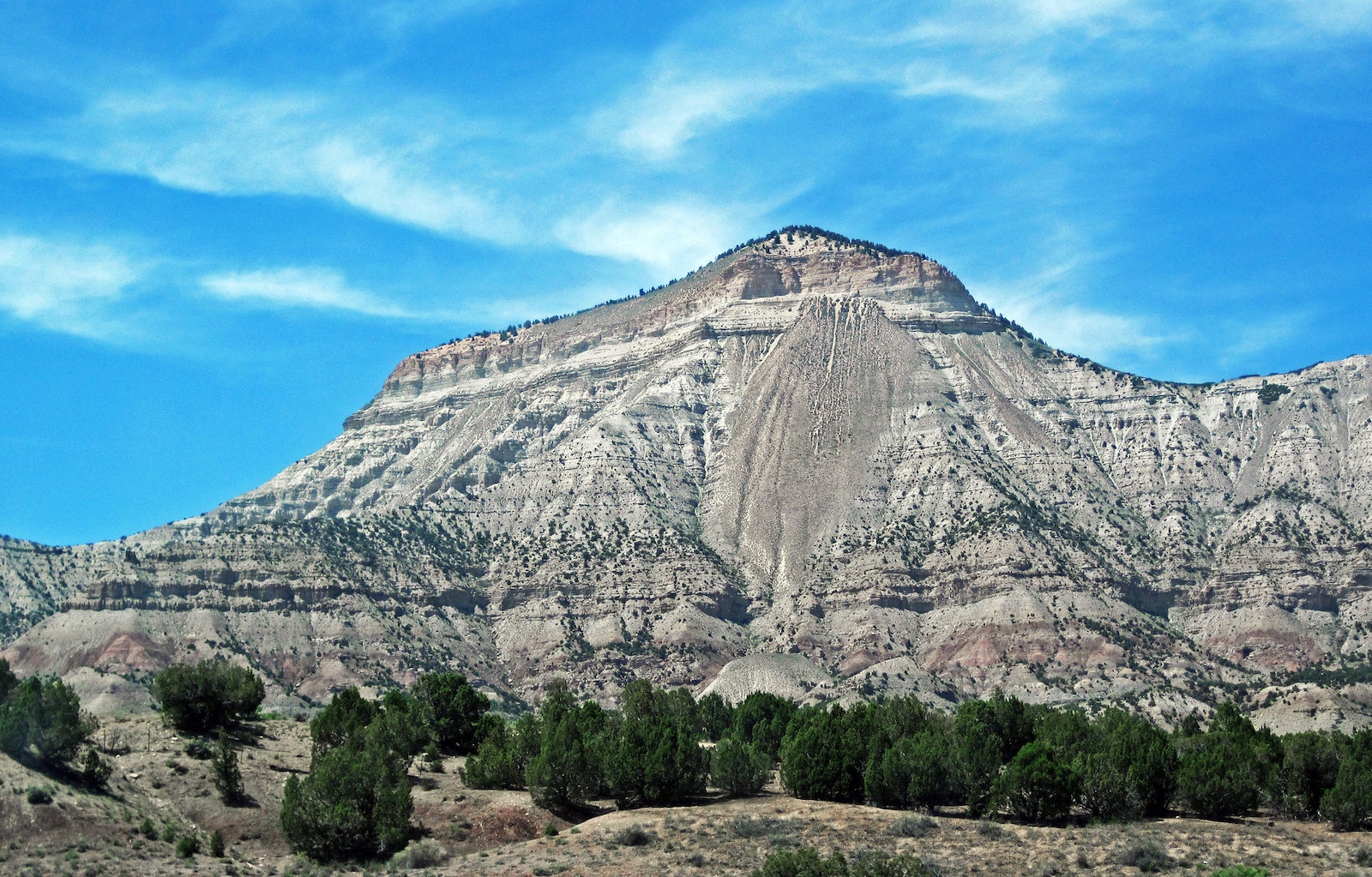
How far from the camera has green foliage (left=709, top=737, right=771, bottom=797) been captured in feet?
263

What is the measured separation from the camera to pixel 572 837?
Answer: 70.1 meters

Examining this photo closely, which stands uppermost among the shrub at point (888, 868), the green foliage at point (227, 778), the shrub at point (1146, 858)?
the green foliage at point (227, 778)

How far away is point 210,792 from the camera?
7306 cm

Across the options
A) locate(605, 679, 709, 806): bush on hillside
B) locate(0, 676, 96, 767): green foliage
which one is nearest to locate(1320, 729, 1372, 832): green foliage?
locate(605, 679, 709, 806): bush on hillside

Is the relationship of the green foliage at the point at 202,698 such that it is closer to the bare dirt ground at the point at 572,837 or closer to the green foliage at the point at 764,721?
the bare dirt ground at the point at 572,837

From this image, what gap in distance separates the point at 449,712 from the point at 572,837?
23.5 meters

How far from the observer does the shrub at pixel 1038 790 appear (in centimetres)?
7419

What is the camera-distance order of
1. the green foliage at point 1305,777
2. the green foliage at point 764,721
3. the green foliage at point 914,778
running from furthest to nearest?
the green foliage at point 764,721
the green foliage at point 914,778
the green foliage at point 1305,777

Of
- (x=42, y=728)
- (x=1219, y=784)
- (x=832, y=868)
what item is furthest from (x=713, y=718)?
(x=832, y=868)

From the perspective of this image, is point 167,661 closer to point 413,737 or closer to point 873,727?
point 413,737

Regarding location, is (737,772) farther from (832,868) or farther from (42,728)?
(42,728)

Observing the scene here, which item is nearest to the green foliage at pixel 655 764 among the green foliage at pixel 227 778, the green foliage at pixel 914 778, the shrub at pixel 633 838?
the shrub at pixel 633 838

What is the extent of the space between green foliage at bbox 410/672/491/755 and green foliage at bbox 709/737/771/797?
16.9m

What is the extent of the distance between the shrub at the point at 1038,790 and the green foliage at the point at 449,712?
31.3 metres
